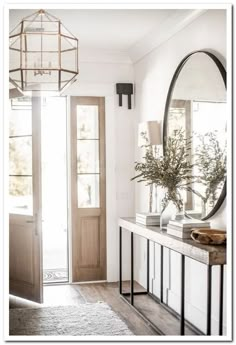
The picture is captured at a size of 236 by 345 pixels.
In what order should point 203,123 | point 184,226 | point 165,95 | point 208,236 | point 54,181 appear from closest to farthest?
point 208,236
point 184,226
point 203,123
point 165,95
point 54,181

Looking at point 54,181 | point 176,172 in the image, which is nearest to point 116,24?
point 176,172

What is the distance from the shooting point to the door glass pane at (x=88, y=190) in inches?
214

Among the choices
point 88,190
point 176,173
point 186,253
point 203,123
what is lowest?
point 186,253

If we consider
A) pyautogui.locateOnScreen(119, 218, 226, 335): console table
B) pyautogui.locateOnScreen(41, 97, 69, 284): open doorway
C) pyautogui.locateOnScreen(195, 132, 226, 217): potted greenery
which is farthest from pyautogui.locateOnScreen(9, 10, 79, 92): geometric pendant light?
pyautogui.locateOnScreen(41, 97, 69, 284): open doorway

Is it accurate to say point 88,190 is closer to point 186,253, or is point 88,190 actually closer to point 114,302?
point 114,302

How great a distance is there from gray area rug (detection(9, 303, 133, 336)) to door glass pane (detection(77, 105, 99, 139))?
1880 mm

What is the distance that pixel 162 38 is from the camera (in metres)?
4.55

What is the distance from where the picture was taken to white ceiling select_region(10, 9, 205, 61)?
4.02 m

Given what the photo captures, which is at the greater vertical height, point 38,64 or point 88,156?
point 38,64

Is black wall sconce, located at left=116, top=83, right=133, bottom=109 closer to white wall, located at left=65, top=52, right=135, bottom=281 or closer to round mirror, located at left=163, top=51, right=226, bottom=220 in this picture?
white wall, located at left=65, top=52, right=135, bottom=281

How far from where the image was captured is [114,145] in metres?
5.48

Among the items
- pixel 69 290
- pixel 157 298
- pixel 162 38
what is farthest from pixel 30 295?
pixel 162 38

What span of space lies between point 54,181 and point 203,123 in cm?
461
